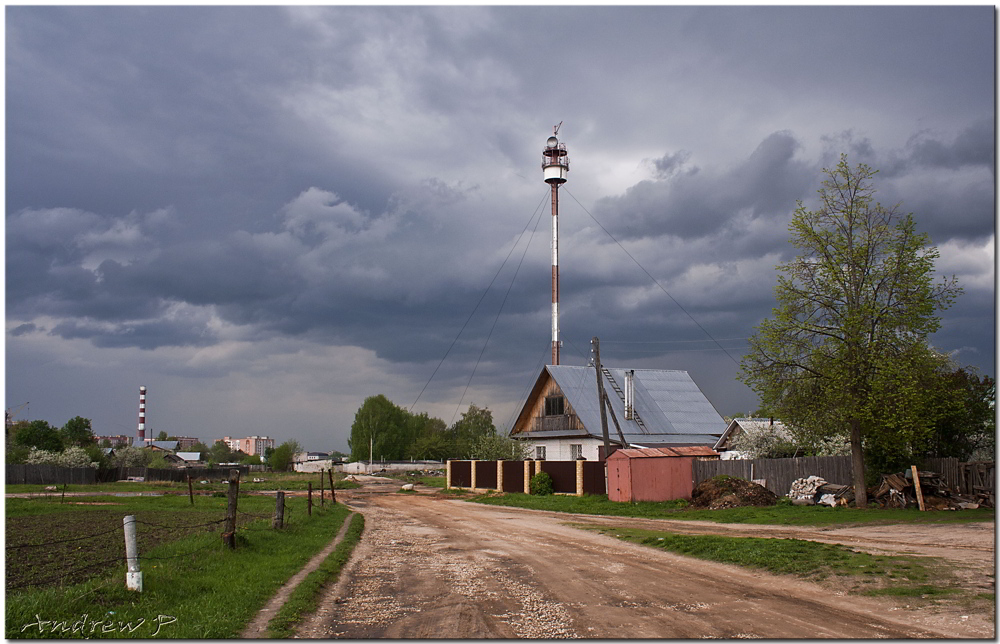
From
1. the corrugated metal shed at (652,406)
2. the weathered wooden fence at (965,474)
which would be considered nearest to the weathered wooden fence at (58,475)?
the corrugated metal shed at (652,406)

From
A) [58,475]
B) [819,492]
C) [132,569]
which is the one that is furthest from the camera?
[58,475]

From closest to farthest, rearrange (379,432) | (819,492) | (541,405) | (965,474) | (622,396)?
(965,474), (819,492), (622,396), (541,405), (379,432)

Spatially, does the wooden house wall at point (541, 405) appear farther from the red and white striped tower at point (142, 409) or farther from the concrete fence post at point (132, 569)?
the red and white striped tower at point (142, 409)

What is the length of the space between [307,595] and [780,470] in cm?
2233

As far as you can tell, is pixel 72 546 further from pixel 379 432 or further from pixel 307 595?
pixel 379 432

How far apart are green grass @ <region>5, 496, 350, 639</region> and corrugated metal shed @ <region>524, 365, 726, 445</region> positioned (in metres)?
34.0

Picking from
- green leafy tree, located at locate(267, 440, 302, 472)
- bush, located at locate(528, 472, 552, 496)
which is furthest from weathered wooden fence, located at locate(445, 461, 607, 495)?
green leafy tree, located at locate(267, 440, 302, 472)

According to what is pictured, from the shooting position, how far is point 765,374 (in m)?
24.2

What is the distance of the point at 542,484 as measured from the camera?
3906 cm

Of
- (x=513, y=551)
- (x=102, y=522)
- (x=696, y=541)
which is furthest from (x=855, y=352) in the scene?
(x=102, y=522)

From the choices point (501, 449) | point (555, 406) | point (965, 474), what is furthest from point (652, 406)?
point (965, 474)

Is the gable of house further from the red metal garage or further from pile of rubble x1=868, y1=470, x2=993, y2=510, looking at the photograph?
pile of rubble x1=868, y1=470, x2=993, y2=510

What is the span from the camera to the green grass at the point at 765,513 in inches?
816

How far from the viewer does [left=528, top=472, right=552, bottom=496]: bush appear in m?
38.9
